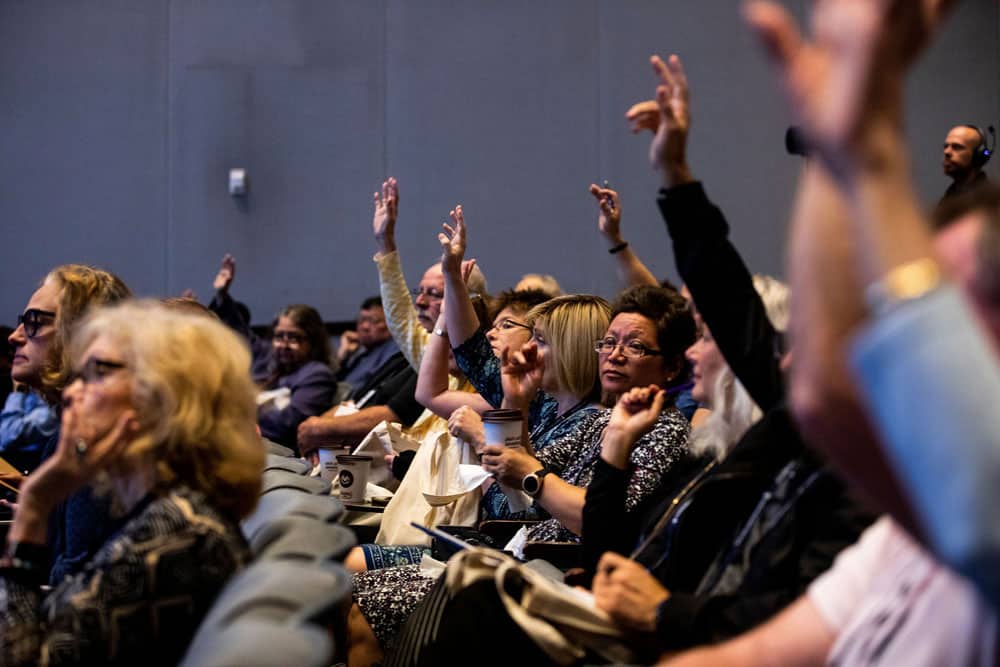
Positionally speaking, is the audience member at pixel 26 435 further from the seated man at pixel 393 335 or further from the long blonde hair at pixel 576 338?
the long blonde hair at pixel 576 338

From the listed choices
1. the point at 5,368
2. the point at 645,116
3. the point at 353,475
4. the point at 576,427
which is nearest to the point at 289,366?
the point at 5,368

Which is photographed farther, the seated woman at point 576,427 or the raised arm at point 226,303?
the raised arm at point 226,303

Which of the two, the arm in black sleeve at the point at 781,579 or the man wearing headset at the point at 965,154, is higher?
the man wearing headset at the point at 965,154

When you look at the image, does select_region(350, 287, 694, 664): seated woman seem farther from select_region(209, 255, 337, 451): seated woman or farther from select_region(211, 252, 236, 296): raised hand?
select_region(211, 252, 236, 296): raised hand

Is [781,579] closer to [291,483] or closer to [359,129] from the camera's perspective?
[291,483]

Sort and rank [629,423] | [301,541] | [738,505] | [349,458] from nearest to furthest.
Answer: [301,541] → [738,505] → [629,423] → [349,458]

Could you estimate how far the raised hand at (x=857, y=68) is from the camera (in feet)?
2.64

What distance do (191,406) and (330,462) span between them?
6.04 ft

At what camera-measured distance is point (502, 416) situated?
2648 mm

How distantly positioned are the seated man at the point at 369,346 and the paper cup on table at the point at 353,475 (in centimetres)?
228

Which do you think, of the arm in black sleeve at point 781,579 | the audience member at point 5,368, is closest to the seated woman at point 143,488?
the arm in black sleeve at point 781,579

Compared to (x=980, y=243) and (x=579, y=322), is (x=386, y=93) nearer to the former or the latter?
(x=579, y=322)

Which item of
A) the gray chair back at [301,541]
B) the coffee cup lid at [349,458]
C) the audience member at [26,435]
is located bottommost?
the audience member at [26,435]

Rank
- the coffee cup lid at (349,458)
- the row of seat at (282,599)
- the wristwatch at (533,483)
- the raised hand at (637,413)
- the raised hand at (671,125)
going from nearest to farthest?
the row of seat at (282,599) < the raised hand at (671,125) < the raised hand at (637,413) < the wristwatch at (533,483) < the coffee cup lid at (349,458)
